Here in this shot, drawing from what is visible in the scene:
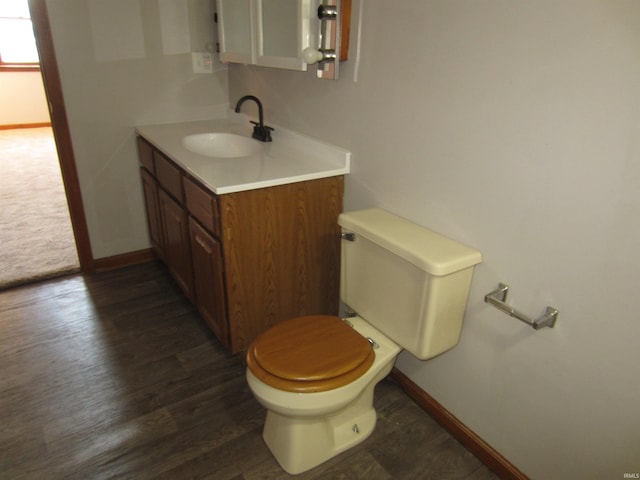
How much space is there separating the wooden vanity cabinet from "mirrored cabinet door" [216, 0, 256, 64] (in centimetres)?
64

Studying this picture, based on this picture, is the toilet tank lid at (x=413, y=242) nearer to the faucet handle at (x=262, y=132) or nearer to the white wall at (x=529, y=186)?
the white wall at (x=529, y=186)

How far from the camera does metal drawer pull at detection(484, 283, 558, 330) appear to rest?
1228 millimetres

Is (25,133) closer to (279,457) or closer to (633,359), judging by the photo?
(279,457)

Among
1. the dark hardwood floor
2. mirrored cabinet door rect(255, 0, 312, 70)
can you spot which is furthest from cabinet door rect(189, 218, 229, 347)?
mirrored cabinet door rect(255, 0, 312, 70)

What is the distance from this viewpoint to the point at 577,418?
1.24m

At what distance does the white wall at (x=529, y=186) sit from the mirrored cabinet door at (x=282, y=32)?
0.22 m

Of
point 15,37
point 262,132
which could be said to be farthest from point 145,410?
point 15,37

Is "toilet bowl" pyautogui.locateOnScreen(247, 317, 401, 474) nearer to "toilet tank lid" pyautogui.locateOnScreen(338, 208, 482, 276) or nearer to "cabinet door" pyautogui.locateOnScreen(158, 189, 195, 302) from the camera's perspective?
"toilet tank lid" pyautogui.locateOnScreen(338, 208, 482, 276)

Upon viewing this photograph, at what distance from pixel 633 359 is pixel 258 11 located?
1.88m

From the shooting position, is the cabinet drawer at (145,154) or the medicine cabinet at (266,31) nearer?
the medicine cabinet at (266,31)

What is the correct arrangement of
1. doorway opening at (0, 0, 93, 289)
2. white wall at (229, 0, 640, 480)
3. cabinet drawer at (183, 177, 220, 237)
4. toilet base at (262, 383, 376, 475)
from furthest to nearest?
1. doorway opening at (0, 0, 93, 289)
2. cabinet drawer at (183, 177, 220, 237)
3. toilet base at (262, 383, 376, 475)
4. white wall at (229, 0, 640, 480)

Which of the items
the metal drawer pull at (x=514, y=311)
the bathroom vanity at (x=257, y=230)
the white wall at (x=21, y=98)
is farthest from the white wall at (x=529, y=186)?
the white wall at (x=21, y=98)

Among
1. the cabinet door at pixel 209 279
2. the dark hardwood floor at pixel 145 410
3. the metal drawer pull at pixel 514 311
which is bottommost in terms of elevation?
the dark hardwood floor at pixel 145 410

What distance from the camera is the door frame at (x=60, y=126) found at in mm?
2174
